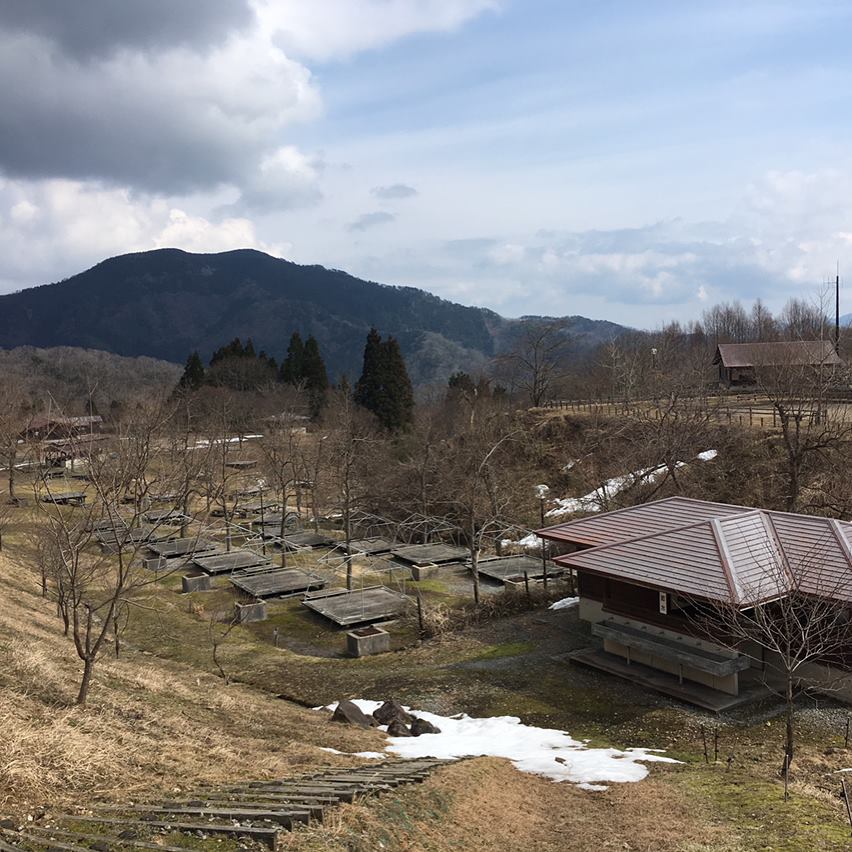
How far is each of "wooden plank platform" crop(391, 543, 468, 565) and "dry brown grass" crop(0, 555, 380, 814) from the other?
15.7 m

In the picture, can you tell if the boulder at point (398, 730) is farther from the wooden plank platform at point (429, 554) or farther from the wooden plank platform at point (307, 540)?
the wooden plank platform at point (307, 540)

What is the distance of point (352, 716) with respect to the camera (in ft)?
50.3

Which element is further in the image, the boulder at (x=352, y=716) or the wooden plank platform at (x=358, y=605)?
the wooden plank platform at (x=358, y=605)

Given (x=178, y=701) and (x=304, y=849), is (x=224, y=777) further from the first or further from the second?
(x=178, y=701)

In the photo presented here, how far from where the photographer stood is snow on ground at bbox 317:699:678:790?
12.9 metres

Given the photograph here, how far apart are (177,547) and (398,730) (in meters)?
24.0

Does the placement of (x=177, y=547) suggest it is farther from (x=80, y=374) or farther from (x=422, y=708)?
(x=80, y=374)

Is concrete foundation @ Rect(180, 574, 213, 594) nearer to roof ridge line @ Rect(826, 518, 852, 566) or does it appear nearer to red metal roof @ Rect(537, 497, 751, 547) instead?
red metal roof @ Rect(537, 497, 751, 547)

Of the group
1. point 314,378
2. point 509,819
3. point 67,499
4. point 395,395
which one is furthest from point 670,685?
point 314,378

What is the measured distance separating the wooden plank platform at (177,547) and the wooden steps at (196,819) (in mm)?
27091

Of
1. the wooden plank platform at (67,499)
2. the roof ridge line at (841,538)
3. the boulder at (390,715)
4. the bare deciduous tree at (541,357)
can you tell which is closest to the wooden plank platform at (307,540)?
the wooden plank platform at (67,499)

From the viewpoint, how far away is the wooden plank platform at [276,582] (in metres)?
28.6

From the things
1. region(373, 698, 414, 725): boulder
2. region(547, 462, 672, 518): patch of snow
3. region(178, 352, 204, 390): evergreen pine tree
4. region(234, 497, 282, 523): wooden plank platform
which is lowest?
region(373, 698, 414, 725): boulder

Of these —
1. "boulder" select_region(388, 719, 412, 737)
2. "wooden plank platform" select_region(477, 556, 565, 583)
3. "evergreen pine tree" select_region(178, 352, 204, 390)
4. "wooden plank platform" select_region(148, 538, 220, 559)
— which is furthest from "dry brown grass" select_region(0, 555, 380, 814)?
"evergreen pine tree" select_region(178, 352, 204, 390)
